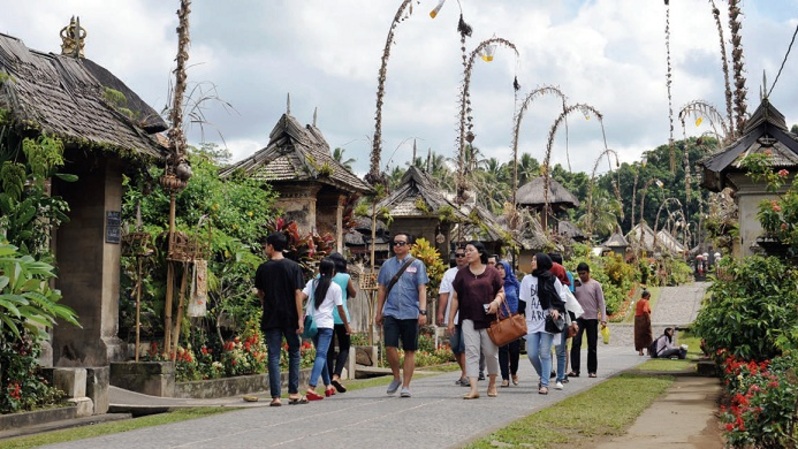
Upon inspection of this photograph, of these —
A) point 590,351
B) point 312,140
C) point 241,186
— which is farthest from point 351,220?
point 590,351

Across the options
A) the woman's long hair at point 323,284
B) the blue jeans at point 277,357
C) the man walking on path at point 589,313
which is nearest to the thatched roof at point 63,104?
the woman's long hair at point 323,284

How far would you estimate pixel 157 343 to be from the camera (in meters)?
15.9

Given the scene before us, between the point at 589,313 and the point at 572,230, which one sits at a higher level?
the point at 572,230

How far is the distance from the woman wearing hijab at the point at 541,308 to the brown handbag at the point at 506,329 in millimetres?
1200

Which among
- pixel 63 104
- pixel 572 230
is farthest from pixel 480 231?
pixel 572 230

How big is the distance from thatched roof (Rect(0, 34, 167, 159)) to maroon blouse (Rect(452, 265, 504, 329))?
16.4 ft

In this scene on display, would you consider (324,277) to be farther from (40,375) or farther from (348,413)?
(40,375)

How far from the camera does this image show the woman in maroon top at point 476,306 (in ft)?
44.3

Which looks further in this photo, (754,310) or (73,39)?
(73,39)

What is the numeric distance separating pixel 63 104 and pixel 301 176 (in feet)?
24.1

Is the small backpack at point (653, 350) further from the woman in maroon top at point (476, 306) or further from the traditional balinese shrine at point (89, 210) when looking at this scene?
the traditional balinese shrine at point (89, 210)

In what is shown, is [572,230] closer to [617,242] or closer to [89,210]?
[617,242]

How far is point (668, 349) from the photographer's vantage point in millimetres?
27312

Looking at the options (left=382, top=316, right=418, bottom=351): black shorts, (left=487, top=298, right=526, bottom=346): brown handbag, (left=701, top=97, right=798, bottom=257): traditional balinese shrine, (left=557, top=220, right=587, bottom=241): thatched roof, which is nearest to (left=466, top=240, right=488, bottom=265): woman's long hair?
(left=487, top=298, right=526, bottom=346): brown handbag
